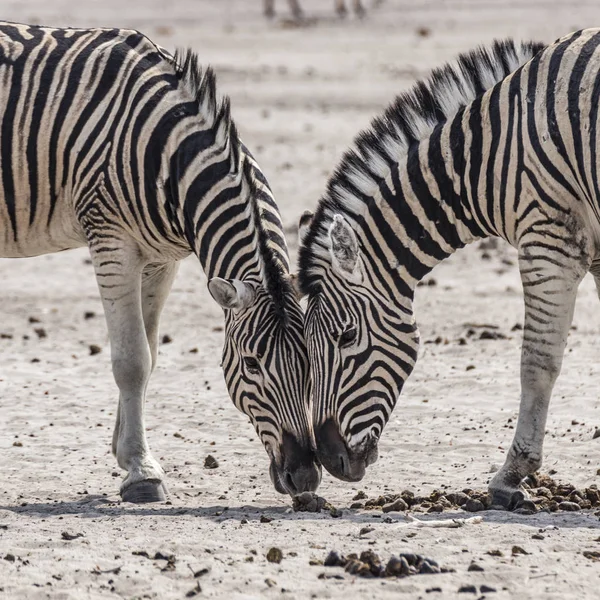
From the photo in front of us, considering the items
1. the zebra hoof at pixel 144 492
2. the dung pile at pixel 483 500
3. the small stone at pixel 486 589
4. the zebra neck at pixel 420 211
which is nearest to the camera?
the small stone at pixel 486 589

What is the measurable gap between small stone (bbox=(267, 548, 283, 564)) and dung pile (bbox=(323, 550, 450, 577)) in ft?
0.72

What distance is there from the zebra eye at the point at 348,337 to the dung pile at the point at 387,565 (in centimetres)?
133

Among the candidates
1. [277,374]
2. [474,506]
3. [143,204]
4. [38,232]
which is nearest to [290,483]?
[277,374]

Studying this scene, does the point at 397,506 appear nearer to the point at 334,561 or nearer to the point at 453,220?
the point at 334,561

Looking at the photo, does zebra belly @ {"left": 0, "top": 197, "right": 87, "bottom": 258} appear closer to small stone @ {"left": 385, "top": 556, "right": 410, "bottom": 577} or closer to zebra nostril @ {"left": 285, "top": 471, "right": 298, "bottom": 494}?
zebra nostril @ {"left": 285, "top": 471, "right": 298, "bottom": 494}

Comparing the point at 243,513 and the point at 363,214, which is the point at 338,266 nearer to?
the point at 363,214

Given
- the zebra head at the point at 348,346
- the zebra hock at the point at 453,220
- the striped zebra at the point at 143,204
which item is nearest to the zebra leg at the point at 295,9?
the striped zebra at the point at 143,204

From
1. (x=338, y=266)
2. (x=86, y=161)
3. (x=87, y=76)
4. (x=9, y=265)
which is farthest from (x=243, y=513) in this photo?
(x=9, y=265)

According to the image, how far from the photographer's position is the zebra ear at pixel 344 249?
19.7 feet

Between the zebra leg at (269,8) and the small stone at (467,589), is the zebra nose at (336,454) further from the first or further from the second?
the zebra leg at (269,8)

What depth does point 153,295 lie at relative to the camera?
297 inches

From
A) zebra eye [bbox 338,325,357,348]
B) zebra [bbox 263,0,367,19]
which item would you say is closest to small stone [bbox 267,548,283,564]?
zebra eye [bbox 338,325,357,348]

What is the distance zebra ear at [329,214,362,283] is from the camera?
19.7 ft

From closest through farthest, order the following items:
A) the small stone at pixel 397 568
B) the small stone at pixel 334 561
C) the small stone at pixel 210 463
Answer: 1. the small stone at pixel 397 568
2. the small stone at pixel 334 561
3. the small stone at pixel 210 463
